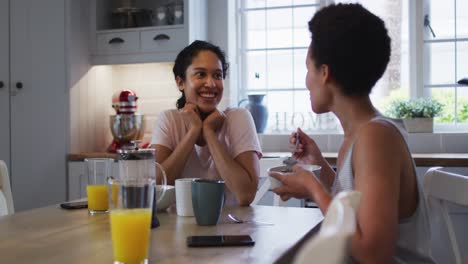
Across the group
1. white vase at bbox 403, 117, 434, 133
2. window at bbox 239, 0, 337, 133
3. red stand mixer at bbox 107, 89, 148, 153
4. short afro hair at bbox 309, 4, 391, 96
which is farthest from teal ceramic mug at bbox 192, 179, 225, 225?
window at bbox 239, 0, 337, 133

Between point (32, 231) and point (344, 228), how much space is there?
3.03 ft

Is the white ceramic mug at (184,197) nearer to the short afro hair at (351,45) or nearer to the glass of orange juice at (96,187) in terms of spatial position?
the glass of orange juice at (96,187)

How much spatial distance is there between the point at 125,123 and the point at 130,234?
8.27ft

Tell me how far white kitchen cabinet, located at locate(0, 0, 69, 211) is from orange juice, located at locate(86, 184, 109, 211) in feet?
6.59

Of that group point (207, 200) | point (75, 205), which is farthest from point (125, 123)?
point (207, 200)

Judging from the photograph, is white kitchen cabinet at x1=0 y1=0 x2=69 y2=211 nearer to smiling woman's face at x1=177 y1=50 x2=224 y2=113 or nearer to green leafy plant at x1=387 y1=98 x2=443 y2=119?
smiling woman's face at x1=177 y1=50 x2=224 y2=113

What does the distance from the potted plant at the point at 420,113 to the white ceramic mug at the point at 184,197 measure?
7.13 feet

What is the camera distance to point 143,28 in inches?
135

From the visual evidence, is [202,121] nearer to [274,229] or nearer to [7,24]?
[274,229]

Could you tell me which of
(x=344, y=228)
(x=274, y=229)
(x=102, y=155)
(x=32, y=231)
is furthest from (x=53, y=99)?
(x=344, y=228)

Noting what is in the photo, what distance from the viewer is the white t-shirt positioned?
1860 mm

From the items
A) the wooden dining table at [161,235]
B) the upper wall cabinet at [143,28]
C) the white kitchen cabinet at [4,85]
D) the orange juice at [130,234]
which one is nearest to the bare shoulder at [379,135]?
the wooden dining table at [161,235]

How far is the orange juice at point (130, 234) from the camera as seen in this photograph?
91cm

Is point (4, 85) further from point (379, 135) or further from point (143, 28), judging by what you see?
point (379, 135)
